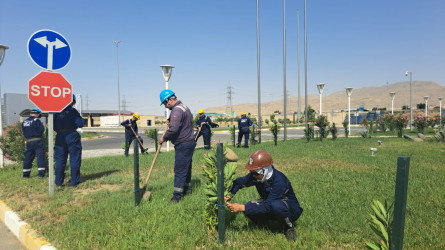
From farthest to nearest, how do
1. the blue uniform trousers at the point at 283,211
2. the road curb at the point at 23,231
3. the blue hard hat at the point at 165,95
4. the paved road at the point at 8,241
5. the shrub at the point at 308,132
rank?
the shrub at the point at 308,132 < the blue hard hat at the point at 165,95 < the paved road at the point at 8,241 < the road curb at the point at 23,231 < the blue uniform trousers at the point at 283,211

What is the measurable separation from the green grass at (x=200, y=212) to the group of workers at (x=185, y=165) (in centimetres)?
26

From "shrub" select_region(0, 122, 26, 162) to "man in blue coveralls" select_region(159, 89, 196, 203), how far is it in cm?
630

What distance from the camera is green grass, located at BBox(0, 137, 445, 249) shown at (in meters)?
3.06

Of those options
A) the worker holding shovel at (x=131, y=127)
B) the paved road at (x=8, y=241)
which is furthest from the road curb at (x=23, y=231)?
the worker holding shovel at (x=131, y=127)

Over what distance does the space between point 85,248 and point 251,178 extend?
2.00 meters

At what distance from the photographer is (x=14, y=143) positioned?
8.33 metres

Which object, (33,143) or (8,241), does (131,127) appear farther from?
(8,241)

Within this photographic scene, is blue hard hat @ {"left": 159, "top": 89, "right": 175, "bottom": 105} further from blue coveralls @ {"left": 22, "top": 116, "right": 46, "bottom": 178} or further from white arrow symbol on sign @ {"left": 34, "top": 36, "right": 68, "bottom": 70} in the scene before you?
blue coveralls @ {"left": 22, "top": 116, "right": 46, "bottom": 178}

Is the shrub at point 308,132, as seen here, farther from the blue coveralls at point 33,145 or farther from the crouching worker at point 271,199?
the crouching worker at point 271,199

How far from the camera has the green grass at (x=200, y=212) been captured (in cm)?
306

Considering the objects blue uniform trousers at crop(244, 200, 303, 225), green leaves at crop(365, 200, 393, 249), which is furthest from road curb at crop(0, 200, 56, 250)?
green leaves at crop(365, 200, 393, 249)

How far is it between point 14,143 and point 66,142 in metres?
4.05

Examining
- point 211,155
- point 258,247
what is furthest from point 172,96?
point 258,247

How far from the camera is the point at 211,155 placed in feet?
11.2
